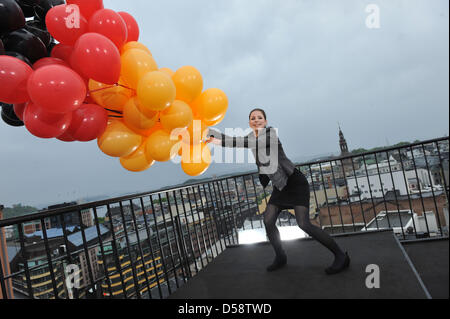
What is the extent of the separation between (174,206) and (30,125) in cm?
165

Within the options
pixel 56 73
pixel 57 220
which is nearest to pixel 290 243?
pixel 57 220

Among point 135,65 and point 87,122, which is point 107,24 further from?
point 87,122

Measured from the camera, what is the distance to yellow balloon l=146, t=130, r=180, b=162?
2379 millimetres

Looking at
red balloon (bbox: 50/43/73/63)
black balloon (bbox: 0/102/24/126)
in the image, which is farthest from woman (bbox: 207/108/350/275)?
black balloon (bbox: 0/102/24/126)

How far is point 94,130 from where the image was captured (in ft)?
7.26

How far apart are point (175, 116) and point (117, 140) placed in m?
0.59

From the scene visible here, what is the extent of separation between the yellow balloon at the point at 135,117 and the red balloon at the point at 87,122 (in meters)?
0.22

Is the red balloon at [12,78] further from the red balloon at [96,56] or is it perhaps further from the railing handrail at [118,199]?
the railing handrail at [118,199]

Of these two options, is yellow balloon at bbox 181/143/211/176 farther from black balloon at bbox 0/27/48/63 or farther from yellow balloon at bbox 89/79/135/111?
black balloon at bbox 0/27/48/63

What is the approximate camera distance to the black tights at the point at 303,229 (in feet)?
6.40

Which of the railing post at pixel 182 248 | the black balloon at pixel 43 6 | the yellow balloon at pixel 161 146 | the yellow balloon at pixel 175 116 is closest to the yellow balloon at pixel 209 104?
the yellow balloon at pixel 175 116

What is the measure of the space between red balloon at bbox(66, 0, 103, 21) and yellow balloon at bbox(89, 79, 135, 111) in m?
0.60

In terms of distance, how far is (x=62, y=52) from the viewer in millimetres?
2289
